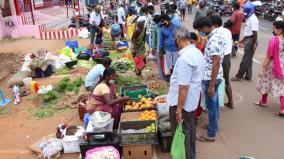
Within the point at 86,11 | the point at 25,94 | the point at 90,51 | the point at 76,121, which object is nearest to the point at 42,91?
the point at 25,94

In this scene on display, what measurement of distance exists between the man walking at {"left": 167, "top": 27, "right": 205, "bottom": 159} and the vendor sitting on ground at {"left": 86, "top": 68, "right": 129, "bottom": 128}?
1.54 m

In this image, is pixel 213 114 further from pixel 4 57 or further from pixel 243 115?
pixel 4 57

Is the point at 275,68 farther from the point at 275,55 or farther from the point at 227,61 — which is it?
A: the point at 227,61

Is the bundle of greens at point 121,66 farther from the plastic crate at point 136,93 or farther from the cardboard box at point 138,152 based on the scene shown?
the cardboard box at point 138,152

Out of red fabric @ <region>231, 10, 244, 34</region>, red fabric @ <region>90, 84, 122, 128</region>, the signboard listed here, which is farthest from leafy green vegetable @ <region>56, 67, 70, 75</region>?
the signboard

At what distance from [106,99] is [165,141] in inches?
50.2

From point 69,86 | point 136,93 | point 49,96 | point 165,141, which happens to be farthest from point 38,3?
point 165,141

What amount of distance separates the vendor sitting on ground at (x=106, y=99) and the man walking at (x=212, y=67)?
1.61 meters

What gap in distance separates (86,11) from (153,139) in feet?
66.8

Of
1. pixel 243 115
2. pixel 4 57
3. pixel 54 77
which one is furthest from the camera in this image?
pixel 4 57

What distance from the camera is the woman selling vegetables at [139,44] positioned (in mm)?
8609

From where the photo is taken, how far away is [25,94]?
28.1ft

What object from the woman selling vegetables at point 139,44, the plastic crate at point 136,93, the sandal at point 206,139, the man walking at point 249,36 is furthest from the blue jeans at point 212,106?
the woman selling vegetables at point 139,44

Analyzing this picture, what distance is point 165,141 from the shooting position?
200 inches
